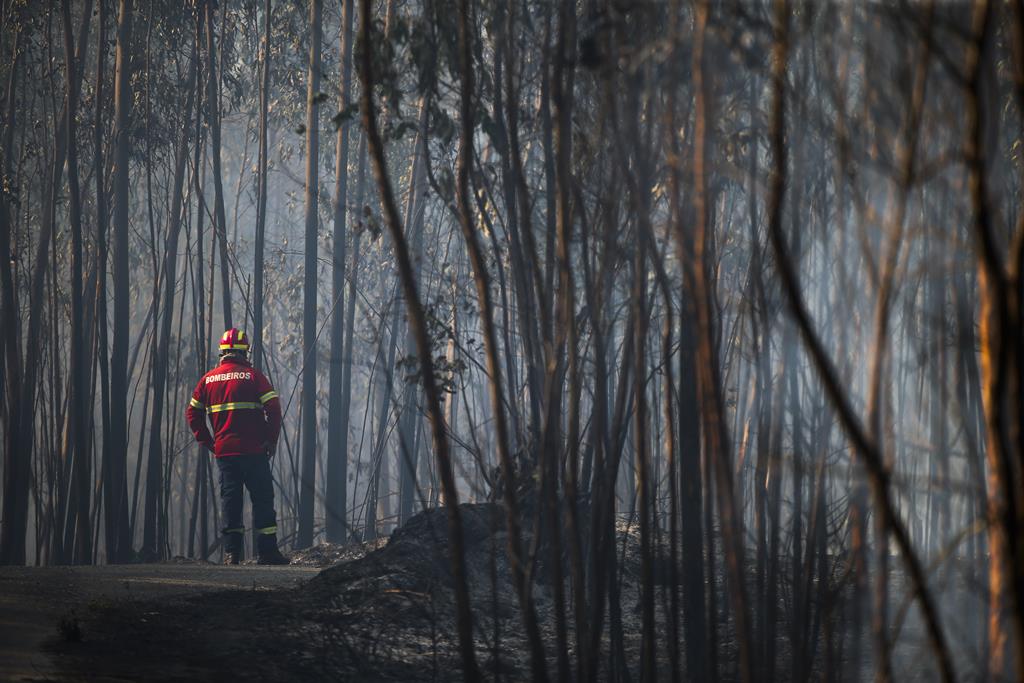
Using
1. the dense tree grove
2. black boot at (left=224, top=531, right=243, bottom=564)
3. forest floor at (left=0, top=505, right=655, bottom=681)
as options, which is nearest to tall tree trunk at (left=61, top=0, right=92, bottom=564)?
black boot at (left=224, top=531, right=243, bottom=564)

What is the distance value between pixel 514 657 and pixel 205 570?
2.98 meters

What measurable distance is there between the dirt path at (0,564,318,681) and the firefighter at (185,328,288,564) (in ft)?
1.48

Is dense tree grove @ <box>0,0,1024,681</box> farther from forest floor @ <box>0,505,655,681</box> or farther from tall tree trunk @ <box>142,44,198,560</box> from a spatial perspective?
tall tree trunk @ <box>142,44,198,560</box>

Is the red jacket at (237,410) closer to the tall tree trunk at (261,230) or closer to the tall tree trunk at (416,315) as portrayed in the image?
the tall tree trunk at (261,230)

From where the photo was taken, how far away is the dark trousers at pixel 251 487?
850 cm

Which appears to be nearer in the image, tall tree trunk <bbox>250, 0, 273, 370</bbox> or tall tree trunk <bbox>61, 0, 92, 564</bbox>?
tall tree trunk <bbox>61, 0, 92, 564</bbox>

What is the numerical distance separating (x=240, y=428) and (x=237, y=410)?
0.44 ft

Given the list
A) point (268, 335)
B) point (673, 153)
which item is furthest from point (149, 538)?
point (268, 335)

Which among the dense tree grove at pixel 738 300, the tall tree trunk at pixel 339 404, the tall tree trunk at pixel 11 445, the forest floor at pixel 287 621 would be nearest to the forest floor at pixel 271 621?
the forest floor at pixel 287 621

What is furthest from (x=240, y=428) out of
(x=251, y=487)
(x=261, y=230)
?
(x=261, y=230)

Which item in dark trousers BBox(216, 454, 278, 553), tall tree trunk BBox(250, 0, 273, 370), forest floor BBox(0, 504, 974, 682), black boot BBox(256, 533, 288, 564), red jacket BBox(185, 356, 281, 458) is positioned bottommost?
forest floor BBox(0, 504, 974, 682)

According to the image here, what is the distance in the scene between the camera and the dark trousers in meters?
8.50

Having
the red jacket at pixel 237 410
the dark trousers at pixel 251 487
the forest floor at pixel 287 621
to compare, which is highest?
the red jacket at pixel 237 410

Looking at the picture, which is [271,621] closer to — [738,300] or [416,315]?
[738,300]
